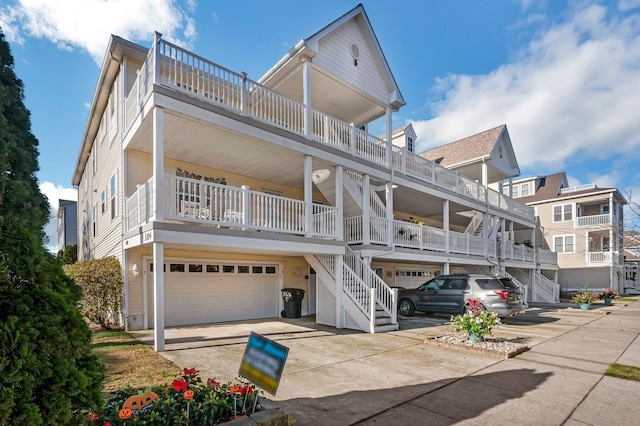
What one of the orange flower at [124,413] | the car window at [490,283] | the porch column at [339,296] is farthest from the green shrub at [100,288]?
the car window at [490,283]

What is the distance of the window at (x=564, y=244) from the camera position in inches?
1142

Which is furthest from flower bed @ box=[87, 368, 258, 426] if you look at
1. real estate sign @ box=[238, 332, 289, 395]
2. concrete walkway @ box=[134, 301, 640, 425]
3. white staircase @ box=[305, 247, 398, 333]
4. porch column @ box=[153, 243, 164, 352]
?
white staircase @ box=[305, 247, 398, 333]

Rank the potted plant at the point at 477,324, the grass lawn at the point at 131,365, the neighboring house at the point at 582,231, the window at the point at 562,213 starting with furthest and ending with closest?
the window at the point at 562,213, the neighboring house at the point at 582,231, the potted plant at the point at 477,324, the grass lawn at the point at 131,365

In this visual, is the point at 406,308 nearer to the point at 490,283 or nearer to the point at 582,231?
the point at 490,283

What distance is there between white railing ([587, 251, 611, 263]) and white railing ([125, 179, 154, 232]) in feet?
106

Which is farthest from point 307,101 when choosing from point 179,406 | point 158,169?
point 179,406

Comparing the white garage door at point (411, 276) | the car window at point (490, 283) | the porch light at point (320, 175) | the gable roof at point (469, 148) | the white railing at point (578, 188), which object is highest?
the gable roof at point (469, 148)

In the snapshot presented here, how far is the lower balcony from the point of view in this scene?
25.9ft

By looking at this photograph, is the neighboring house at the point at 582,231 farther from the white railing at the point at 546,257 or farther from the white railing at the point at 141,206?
the white railing at the point at 141,206

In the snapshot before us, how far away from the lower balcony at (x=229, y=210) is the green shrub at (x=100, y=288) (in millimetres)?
1412

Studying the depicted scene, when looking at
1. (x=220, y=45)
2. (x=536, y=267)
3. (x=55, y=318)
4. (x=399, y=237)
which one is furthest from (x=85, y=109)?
(x=536, y=267)

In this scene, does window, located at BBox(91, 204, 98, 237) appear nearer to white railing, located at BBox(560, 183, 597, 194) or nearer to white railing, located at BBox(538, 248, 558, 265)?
white railing, located at BBox(538, 248, 558, 265)

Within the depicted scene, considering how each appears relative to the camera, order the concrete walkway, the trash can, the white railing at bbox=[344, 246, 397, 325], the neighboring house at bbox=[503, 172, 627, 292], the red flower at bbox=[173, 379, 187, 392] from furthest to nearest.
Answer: the neighboring house at bbox=[503, 172, 627, 292] → the trash can → the white railing at bbox=[344, 246, 397, 325] → the concrete walkway → the red flower at bbox=[173, 379, 187, 392]

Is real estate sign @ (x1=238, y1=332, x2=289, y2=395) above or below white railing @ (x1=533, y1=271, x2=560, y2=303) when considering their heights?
above
